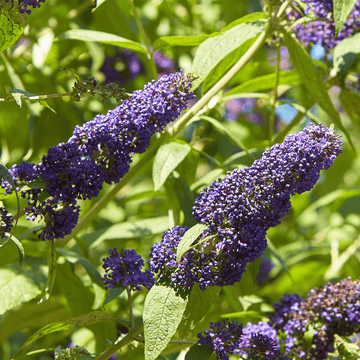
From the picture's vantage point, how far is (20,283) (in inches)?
62.0

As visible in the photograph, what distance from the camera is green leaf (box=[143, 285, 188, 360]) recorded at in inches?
43.5

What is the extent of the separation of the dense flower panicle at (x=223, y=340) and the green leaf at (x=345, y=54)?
1.10 meters

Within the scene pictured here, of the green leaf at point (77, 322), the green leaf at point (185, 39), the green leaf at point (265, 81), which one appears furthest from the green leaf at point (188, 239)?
the green leaf at point (265, 81)

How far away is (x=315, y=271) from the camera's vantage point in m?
2.48

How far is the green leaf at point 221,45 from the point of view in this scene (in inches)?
60.8

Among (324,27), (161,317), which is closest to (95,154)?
(161,317)

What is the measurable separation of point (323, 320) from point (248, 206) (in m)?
0.66

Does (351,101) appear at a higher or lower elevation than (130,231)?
higher

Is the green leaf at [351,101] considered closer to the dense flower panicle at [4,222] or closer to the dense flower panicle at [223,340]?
the dense flower panicle at [223,340]

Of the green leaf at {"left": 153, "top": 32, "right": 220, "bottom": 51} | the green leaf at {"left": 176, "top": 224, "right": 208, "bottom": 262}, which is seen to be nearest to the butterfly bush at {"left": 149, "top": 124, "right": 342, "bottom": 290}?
the green leaf at {"left": 176, "top": 224, "right": 208, "bottom": 262}

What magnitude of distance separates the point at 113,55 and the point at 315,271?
1.77 m

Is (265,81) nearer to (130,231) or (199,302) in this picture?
(130,231)

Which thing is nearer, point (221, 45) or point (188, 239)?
point (188, 239)

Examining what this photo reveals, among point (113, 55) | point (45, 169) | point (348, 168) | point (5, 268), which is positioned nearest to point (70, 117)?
point (113, 55)
